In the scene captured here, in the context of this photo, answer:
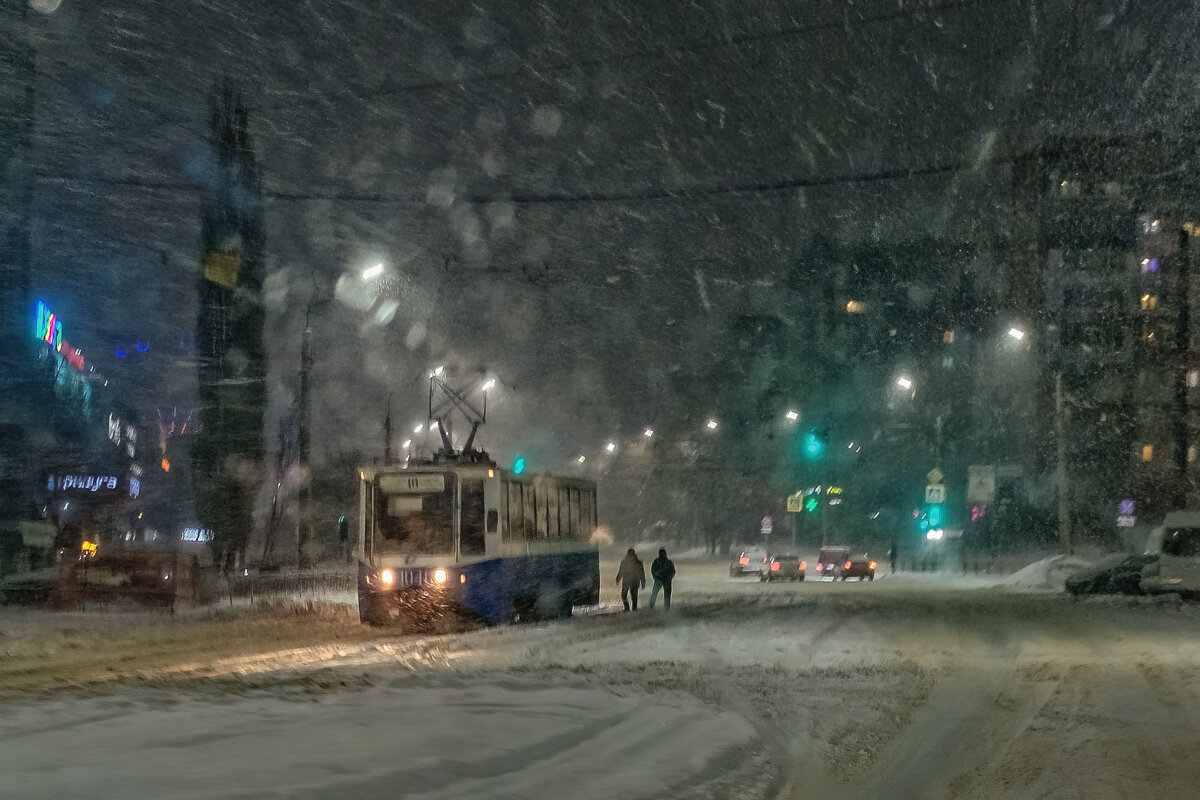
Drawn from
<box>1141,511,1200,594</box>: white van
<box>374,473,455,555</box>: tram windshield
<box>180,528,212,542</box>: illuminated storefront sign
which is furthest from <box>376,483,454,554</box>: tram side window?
<box>1141,511,1200,594</box>: white van

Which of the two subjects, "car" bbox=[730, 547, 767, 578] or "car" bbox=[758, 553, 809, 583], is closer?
"car" bbox=[758, 553, 809, 583]

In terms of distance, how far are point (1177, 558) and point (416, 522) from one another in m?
21.3

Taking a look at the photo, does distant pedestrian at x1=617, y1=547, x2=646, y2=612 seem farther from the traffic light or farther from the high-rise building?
the high-rise building

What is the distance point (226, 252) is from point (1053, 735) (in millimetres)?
28707

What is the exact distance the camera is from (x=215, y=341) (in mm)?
35594

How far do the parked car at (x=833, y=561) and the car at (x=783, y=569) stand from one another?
108 inches

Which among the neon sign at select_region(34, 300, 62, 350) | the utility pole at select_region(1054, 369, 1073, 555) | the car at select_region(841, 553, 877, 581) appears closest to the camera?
the utility pole at select_region(1054, 369, 1073, 555)

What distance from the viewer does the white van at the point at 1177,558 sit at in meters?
31.3

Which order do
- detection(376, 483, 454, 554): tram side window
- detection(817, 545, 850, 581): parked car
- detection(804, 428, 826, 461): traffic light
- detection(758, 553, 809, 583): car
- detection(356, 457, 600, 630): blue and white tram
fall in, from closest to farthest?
detection(356, 457, 600, 630): blue and white tram → detection(376, 483, 454, 554): tram side window → detection(804, 428, 826, 461): traffic light → detection(758, 553, 809, 583): car → detection(817, 545, 850, 581): parked car

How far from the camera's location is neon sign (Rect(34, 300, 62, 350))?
140ft

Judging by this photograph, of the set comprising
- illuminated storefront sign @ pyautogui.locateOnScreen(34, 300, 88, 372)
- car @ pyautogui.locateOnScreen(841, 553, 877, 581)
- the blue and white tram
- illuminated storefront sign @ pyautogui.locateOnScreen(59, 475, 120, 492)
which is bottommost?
car @ pyautogui.locateOnScreen(841, 553, 877, 581)

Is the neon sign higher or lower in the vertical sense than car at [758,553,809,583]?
higher

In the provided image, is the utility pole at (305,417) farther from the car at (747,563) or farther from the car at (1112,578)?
the car at (1112,578)

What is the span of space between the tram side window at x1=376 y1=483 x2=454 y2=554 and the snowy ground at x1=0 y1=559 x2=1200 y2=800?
2.08m
